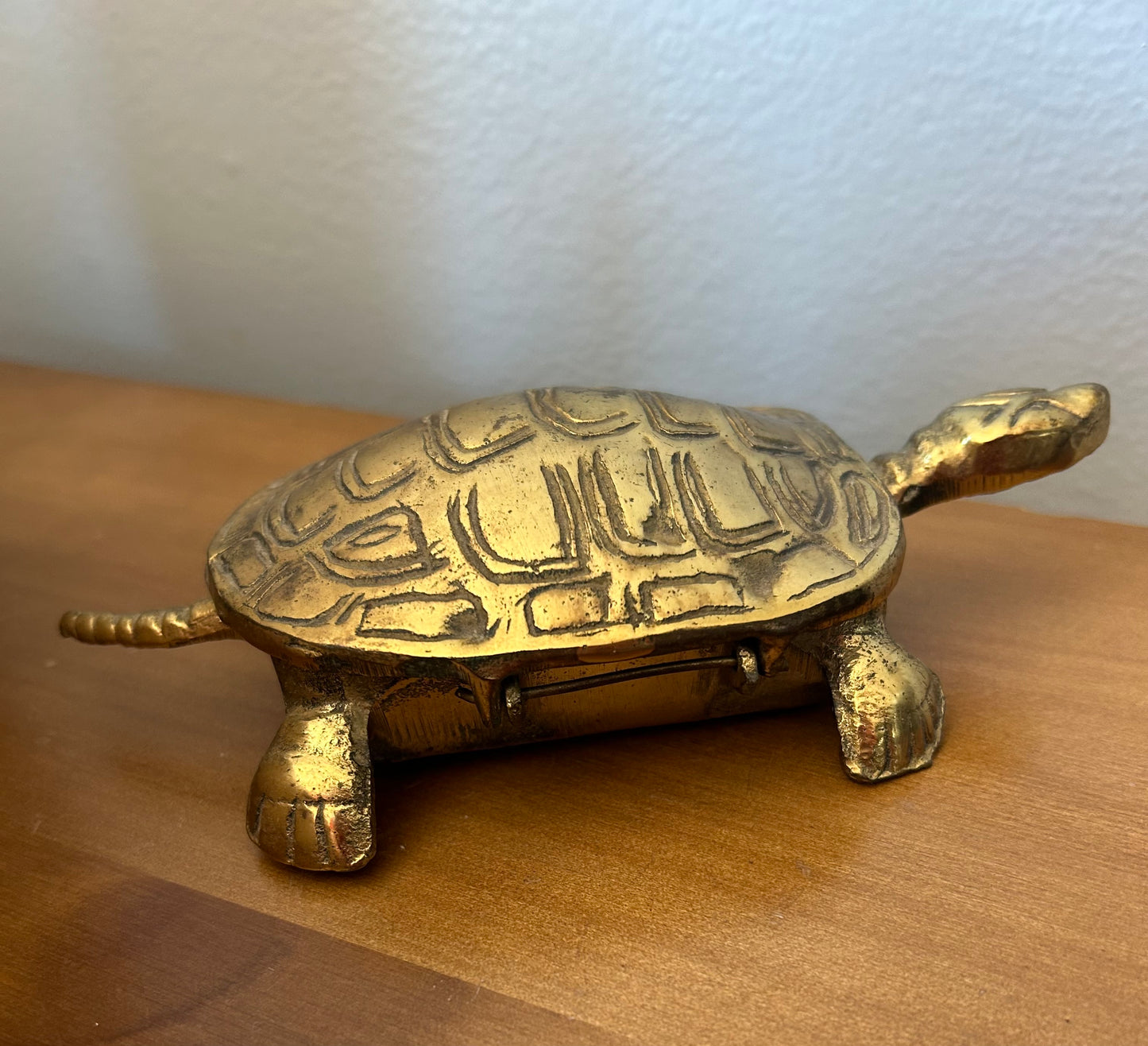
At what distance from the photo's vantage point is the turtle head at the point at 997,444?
2.56ft

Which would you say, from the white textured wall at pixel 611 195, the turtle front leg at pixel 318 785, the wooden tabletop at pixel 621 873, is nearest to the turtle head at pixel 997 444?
the wooden tabletop at pixel 621 873

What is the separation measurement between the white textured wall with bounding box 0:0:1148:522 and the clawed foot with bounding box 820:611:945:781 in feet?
1.85

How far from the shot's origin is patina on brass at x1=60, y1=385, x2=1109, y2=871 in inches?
24.9

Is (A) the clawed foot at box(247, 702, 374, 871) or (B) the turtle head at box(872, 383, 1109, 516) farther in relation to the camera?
(B) the turtle head at box(872, 383, 1109, 516)

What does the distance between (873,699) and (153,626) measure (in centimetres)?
56

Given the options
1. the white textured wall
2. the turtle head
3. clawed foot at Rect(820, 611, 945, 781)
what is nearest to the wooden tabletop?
clawed foot at Rect(820, 611, 945, 781)

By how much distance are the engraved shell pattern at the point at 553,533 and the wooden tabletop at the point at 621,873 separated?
17cm

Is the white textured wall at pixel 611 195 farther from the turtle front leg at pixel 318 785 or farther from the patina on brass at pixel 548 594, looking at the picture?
the turtle front leg at pixel 318 785

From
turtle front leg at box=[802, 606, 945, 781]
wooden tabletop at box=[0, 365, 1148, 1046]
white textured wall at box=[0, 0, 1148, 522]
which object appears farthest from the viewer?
white textured wall at box=[0, 0, 1148, 522]

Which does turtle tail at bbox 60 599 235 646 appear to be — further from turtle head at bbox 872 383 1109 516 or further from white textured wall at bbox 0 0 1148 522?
white textured wall at bbox 0 0 1148 522

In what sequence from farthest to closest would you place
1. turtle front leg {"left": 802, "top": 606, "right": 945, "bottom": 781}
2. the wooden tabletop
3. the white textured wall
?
the white textured wall → turtle front leg {"left": 802, "top": 606, "right": 945, "bottom": 781} → the wooden tabletop

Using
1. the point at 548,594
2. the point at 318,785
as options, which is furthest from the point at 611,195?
the point at 318,785

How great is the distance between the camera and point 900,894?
646 millimetres

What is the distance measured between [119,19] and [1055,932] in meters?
1.45
